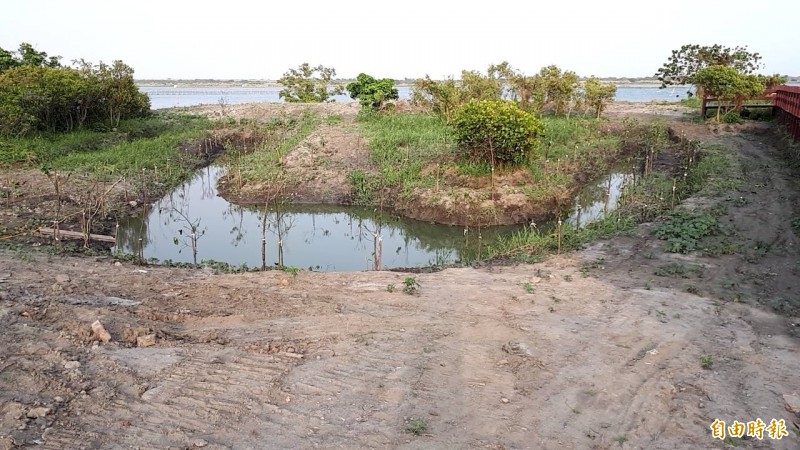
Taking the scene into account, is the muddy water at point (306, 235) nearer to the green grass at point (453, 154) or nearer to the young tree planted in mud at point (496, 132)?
the green grass at point (453, 154)

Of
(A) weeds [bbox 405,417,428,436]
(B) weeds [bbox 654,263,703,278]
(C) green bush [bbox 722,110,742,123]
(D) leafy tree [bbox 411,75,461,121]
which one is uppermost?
(D) leafy tree [bbox 411,75,461,121]

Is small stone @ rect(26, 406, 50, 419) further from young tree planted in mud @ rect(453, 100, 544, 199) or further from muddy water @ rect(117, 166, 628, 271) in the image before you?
young tree planted in mud @ rect(453, 100, 544, 199)

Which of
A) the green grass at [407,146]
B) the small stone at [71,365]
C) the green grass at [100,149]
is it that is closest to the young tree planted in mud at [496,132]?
the green grass at [407,146]

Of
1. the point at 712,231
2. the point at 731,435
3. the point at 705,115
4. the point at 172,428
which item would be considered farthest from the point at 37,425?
the point at 705,115

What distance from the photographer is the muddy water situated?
12.3 m

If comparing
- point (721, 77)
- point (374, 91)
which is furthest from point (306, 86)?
point (721, 77)

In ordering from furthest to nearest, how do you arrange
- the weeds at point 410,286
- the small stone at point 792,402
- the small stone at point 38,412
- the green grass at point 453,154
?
the green grass at point 453,154
the weeds at point 410,286
the small stone at point 792,402
the small stone at point 38,412

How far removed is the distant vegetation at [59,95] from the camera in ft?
63.3

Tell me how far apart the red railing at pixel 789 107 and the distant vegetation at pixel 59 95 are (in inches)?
985

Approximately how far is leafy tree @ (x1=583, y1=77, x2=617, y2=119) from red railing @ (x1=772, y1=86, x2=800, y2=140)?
266 inches

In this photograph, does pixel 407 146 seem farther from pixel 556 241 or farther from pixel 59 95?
pixel 59 95

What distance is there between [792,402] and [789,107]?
59.4 ft

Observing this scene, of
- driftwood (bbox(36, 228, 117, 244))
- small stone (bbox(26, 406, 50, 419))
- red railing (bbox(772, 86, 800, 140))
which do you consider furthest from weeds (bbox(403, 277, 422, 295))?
red railing (bbox(772, 86, 800, 140))

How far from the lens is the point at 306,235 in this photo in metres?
14.6
